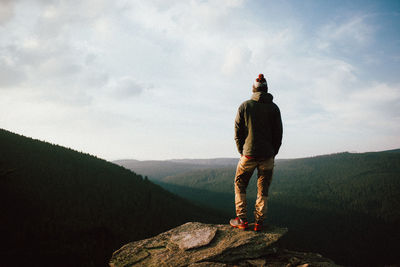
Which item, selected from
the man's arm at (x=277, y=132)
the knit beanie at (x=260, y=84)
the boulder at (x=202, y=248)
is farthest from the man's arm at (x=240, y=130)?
the boulder at (x=202, y=248)

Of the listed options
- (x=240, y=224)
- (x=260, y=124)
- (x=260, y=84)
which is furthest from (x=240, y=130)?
(x=240, y=224)

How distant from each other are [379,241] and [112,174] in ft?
710

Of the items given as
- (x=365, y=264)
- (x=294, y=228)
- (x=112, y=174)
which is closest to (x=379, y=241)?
(x=365, y=264)

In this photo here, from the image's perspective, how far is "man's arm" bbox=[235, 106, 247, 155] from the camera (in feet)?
26.0

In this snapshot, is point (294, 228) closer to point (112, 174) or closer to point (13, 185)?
point (112, 174)

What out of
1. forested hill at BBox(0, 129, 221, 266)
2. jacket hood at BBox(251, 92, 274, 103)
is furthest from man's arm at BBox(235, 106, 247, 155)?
forested hill at BBox(0, 129, 221, 266)

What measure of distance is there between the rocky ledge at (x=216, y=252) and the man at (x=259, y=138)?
67 centimetres

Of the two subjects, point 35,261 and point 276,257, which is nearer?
point 276,257

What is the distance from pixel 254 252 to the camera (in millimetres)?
7285

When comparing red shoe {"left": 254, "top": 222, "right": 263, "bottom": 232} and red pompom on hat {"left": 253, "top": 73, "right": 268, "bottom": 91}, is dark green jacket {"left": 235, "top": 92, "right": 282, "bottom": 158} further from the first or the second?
red shoe {"left": 254, "top": 222, "right": 263, "bottom": 232}

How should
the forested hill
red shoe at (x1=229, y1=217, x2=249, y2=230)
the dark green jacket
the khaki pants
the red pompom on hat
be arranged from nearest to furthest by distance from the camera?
1. the dark green jacket
2. the khaki pants
3. the red pompom on hat
4. red shoe at (x1=229, y1=217, x2=249, y2=230)
5. the forested hill

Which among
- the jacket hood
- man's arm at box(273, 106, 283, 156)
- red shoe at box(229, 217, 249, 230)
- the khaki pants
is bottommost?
red shoe at box(229, 217, 249, 230)

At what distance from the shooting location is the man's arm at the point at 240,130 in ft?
26.0

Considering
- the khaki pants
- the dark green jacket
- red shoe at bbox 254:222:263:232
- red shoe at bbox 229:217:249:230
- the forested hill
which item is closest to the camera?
the dark green jacket
